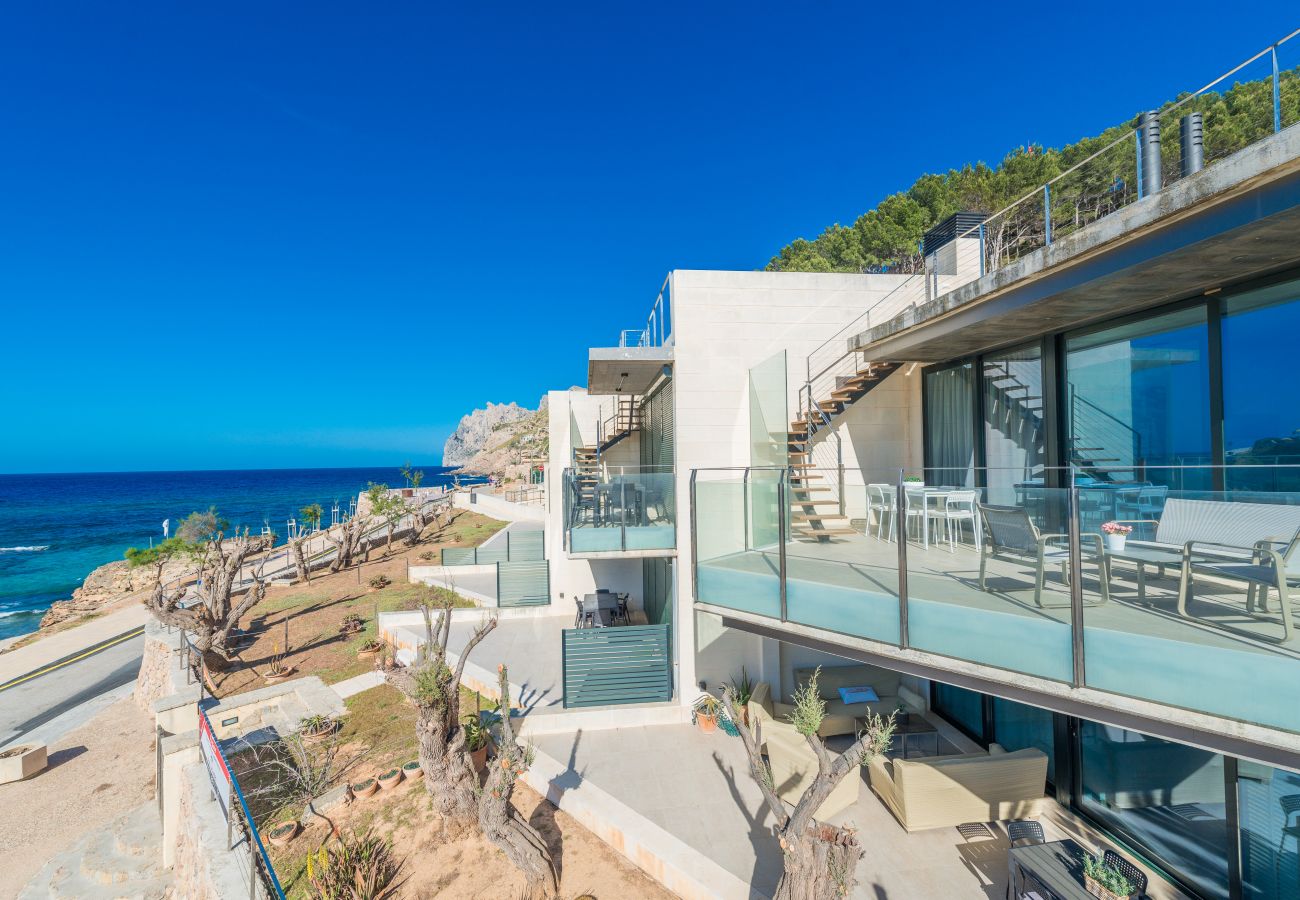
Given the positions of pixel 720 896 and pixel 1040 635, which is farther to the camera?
pixel 720 896

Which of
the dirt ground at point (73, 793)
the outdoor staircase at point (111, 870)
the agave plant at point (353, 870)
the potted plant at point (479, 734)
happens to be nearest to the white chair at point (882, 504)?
the potted plant at point (479, 734)

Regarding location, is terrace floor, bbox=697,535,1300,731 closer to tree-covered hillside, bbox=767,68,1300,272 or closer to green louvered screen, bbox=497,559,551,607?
tree-covered hillside, bbox=767,68,1300,272

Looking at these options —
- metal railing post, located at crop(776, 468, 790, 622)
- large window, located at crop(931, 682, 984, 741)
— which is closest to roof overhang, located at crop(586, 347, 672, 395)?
metal railing post, located at crop(776, 468, 790, 622)

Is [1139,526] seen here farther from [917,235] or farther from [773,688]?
[917,235]

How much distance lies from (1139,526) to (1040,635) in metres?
1.10

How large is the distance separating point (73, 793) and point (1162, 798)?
55.8 ft

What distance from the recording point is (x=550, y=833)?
7160 millimetres

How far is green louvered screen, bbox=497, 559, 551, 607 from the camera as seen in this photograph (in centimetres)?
1534

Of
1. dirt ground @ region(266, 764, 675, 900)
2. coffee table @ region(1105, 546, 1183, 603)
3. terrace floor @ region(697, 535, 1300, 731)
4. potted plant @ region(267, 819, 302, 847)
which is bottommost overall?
potted plant @ region(267, 819, 302, 847)

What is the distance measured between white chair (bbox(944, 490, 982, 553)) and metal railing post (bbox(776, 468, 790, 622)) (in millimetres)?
1664

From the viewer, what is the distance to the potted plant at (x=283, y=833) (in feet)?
24.3

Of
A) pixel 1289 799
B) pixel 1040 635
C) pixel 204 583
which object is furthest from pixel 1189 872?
pixel 204 583

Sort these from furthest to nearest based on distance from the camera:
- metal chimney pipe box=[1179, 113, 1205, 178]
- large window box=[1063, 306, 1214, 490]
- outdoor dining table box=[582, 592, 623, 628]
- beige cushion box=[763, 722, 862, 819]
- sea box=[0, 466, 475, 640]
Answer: sea box=[0, 466, 475, 640] → outdoor dining table box=[582, 592, 623, 628] → beige cushion box=[763, 722, 862, 819] → large window box=[1063, 306, 1214, 490] → metal chimney pipe box=[1179, 113, 1205, 178]

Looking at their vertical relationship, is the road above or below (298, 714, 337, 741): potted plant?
below
